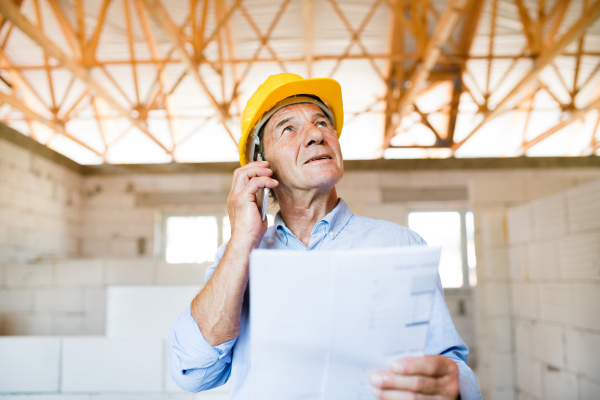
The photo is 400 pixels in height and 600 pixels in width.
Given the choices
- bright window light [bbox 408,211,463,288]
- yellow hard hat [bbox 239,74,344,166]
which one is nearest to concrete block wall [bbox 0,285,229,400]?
yellow hard hat [bbox 239,74,344,166]

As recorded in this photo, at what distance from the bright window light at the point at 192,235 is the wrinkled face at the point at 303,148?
7493 mm

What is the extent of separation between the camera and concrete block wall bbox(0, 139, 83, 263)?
625cm

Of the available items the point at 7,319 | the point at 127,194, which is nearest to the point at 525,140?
the point at 127,194

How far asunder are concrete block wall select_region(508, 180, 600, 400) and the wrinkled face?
2465mm

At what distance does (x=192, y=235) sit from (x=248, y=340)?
789 centimetres

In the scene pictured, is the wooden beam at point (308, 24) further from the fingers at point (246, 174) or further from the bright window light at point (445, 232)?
the bright window light at point (445, 232)

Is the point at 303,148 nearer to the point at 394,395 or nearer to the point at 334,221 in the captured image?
the point at 334,221

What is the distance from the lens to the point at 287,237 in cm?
133

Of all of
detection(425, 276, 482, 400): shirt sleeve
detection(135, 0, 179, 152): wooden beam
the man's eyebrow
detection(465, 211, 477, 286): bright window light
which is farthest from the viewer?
detection(465, 211, 477, 286): bright window light

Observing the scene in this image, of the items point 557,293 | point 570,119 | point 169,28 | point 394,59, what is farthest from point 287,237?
point 570,119

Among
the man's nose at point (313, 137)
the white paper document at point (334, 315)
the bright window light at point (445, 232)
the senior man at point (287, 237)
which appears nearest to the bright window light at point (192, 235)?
the bright window light at point (445, 232)

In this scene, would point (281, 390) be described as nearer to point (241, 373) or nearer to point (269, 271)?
point (269, 271)

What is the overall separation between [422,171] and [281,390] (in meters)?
7.92

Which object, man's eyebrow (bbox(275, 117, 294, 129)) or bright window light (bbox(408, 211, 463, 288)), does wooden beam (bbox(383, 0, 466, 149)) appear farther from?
man's eyebrow (bbox(275, 117, 294, 129))
